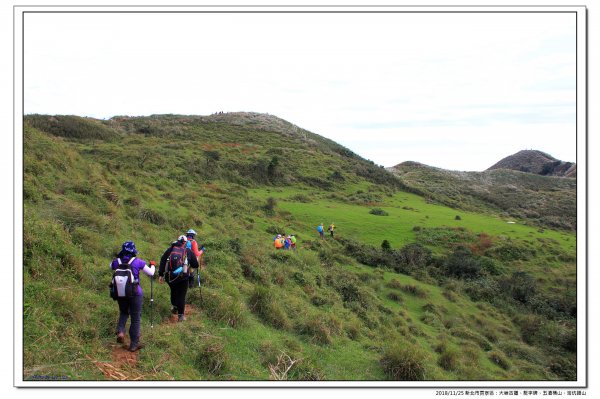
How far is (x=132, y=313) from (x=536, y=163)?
163m

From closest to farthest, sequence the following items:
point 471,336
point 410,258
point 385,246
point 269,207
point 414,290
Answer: point 471,336 → point 414,290 → point 410,258 → point 385,246 → point 269,207

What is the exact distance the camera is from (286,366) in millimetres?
7938

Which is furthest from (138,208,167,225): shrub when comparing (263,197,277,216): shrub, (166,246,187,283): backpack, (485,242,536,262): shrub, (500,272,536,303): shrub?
(485,242,536,262): shrub

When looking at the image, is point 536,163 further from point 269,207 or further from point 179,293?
point 179,293

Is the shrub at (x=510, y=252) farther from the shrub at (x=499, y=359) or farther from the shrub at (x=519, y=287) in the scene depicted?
the shrub at (x=499, y=359)

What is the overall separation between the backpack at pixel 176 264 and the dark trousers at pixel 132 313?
117cm

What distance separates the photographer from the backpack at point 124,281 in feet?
20.9

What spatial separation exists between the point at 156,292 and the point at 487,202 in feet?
264

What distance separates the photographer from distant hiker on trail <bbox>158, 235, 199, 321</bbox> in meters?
7.77

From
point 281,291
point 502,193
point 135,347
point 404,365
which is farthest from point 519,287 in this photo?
point 502,193

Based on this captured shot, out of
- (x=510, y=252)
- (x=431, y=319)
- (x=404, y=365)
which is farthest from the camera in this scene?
(x=510, y=252)

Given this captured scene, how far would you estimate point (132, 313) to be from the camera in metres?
6.58

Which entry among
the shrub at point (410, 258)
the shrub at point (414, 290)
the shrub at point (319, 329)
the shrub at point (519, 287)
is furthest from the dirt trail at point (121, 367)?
the shrub at point (519, 287)
